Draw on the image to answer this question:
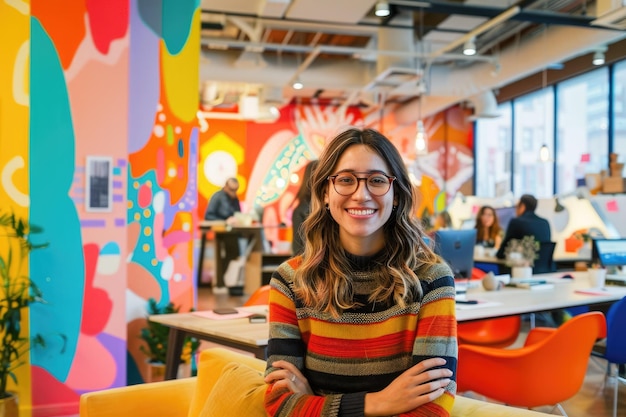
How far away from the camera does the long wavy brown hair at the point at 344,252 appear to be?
5.94 ft

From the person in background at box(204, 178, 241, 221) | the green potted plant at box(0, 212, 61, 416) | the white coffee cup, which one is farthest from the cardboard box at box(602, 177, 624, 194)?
the green potted plant at box(0, 212, 61, 416)

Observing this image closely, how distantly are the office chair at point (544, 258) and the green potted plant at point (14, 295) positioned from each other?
14.6 feet

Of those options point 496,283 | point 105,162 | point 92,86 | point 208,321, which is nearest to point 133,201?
point 105,162

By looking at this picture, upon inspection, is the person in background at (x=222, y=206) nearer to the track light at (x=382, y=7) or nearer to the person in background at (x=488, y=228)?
the person in background at (x=488, y=228)

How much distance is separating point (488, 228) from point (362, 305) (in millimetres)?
7012

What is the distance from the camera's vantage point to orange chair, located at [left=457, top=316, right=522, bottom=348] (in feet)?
15.2

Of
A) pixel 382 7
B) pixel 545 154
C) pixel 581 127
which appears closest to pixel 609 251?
pixel 382 7

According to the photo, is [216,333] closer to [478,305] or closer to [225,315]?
[225,315]

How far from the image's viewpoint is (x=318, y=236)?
6.47 ft

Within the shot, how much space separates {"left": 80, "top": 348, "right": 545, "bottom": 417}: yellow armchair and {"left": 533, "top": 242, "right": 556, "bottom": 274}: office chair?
15.8ft

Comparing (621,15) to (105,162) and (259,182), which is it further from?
(259,182)

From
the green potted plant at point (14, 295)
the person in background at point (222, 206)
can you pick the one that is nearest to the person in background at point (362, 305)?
the green potted plant at point (14, 295)

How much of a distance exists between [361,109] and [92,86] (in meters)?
12.0

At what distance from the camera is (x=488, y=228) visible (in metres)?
8.51
